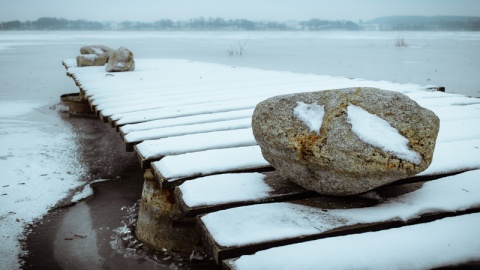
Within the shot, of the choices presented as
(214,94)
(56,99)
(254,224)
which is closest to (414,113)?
(254,224)

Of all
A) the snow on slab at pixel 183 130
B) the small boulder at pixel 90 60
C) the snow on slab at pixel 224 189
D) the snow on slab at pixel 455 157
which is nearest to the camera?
the snow on slab at pixel 224 189

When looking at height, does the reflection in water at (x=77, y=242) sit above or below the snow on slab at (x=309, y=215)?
below

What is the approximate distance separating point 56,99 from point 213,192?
862 centimetres

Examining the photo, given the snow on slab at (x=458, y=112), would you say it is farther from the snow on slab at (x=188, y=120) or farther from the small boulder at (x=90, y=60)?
the small boulder at (x=90, y=60)

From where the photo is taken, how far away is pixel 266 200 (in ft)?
6.70

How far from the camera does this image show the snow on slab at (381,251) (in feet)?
5.04

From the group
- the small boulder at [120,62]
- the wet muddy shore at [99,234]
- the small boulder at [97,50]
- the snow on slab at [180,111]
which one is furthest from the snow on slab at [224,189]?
the small boulder at [97,50]

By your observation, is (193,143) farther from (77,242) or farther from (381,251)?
(381,251)

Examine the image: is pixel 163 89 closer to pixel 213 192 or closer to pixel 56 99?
pixel 213 192

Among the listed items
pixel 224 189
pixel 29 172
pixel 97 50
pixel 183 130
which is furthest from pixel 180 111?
pixel 97 50

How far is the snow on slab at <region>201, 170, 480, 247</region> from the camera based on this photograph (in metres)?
1.72

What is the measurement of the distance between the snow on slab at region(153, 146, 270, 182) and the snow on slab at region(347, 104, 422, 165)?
749 millimetres

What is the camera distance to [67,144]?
5816 mm

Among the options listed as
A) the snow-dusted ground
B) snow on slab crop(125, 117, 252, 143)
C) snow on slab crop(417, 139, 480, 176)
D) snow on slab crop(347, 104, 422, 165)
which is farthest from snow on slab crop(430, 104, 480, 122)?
the snow-dusted ground
